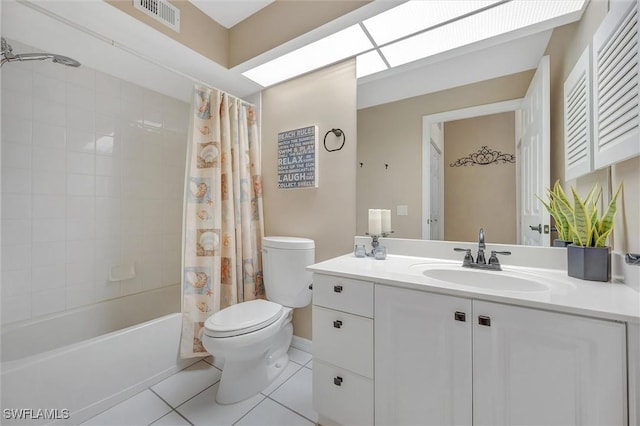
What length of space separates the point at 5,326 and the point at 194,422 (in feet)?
4.33

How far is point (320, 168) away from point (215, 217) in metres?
0.81

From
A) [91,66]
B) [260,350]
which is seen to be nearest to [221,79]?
[91,66]

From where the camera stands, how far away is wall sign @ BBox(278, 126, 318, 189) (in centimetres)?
184

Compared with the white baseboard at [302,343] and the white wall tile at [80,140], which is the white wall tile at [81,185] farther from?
the white baseboard at [302,343]

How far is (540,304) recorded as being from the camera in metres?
0.77

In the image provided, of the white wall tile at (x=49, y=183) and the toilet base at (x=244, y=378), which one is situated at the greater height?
the white wall tile at (x=49, y=183)

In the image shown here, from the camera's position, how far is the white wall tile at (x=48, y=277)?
1662mm

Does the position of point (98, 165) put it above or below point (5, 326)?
above

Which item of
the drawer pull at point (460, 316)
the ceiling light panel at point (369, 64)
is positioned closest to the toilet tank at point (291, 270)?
the drawer pull at point (460, 316)

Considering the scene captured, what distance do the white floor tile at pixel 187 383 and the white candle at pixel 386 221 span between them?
142 cm

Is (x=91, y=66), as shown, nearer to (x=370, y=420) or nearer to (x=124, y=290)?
(x=124, y=290)

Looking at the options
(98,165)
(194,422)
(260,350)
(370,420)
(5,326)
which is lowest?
(194,422)

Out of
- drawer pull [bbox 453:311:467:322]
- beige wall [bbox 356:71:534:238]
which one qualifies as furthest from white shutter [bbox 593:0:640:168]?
drawer pull [bbox 453:311:467:322]

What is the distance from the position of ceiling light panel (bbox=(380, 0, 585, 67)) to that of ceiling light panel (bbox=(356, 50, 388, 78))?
0.05 meters
